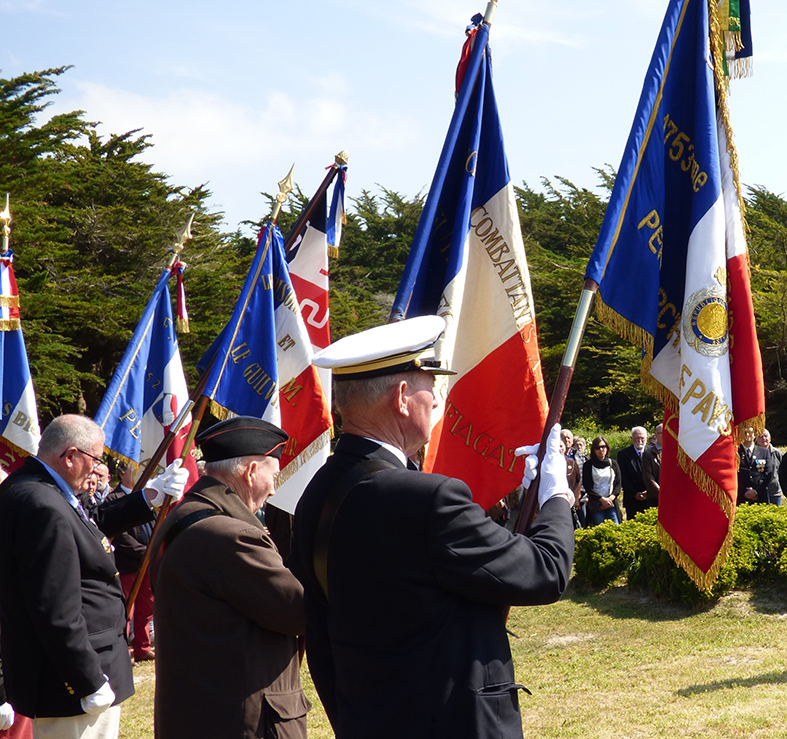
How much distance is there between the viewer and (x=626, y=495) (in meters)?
12.0

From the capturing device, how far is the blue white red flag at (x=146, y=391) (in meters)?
8.32

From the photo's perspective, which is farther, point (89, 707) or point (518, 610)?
point (518, 610)

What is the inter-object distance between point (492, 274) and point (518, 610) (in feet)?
22.5

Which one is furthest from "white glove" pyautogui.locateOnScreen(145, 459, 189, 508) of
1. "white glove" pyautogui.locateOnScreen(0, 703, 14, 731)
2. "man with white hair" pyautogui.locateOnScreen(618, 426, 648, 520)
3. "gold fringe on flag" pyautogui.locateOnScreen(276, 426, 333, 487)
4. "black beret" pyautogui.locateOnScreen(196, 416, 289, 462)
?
"man with white hair" pyautogui.locateOnScreen(618, 426, 648, 520)

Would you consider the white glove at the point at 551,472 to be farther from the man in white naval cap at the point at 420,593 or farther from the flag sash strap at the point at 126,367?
the flag sash strap at the point at 126,367

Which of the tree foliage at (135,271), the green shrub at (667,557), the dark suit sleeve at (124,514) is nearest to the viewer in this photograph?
the dark suit sleeve at (124,514)

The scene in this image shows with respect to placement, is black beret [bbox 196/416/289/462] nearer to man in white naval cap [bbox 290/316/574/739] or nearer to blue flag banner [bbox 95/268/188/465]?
man in white naval cap [bbox 290/316/574/739]

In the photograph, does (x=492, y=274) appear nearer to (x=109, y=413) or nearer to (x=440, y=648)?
(x=440, y=648)

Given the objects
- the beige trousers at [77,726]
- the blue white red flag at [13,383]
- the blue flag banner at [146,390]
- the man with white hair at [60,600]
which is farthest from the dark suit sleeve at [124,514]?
the blue flag banner at [146,390]

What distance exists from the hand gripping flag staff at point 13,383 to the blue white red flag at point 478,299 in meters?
5.31

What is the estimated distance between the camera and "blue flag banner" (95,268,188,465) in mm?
8328

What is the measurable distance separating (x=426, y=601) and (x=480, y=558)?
0.17 meters

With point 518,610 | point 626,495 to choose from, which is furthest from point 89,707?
point 626,495

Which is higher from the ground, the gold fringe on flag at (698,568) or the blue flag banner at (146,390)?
the blue flag banner at (146,390)
